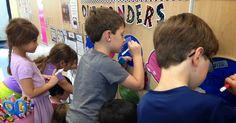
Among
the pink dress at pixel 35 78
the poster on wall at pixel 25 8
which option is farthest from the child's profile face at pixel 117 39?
the poster on wall at pixel 25 8

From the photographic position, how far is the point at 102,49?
1134 millimetres

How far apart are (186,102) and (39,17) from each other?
2.29m

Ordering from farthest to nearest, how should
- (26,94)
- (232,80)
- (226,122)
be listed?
(26,94) < (232,80) < (226,122)

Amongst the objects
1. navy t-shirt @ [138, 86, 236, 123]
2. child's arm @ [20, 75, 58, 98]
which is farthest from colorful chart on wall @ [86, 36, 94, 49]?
navy t-shirt @ [138, 86, 236, 123]

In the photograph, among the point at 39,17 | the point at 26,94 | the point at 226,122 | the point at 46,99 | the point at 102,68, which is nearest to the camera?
the point at 226,122

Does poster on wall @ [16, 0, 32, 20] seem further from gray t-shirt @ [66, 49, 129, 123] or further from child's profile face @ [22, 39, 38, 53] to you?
gray t-shirt @ [66, 49, 129, 123]

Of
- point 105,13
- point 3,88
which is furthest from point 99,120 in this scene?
point 3,88

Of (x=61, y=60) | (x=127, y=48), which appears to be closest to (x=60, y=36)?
(x=61, y=60)

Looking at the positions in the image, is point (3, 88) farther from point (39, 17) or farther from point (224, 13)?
point (224, 13)

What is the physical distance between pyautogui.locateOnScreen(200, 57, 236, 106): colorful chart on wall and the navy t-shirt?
222 millimetres

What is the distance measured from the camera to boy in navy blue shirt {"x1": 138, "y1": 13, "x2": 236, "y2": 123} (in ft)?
2.10

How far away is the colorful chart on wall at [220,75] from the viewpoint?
2.82 ft

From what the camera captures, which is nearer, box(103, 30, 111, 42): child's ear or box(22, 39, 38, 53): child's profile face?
box(103, 30, 111, 42): child's ear

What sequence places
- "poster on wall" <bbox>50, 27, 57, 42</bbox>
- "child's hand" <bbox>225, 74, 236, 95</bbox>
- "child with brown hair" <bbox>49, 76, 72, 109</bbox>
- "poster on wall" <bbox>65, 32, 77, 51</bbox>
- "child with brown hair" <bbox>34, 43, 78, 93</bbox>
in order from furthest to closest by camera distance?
1. "poster on wall" <bbox>50, 27, 57, 42</bbox>
2. "poster on wall" <bbox>65, 32, 77, 51</bbox>
3. "child with brown hair" <bbox>49, 76, 72, 109</bbox>
4. "child with brown hair" <bbox>34, 43, 78, 93</bbox>
5. "child's hand" <bbox>225, 74, 236, 95</bbox>
